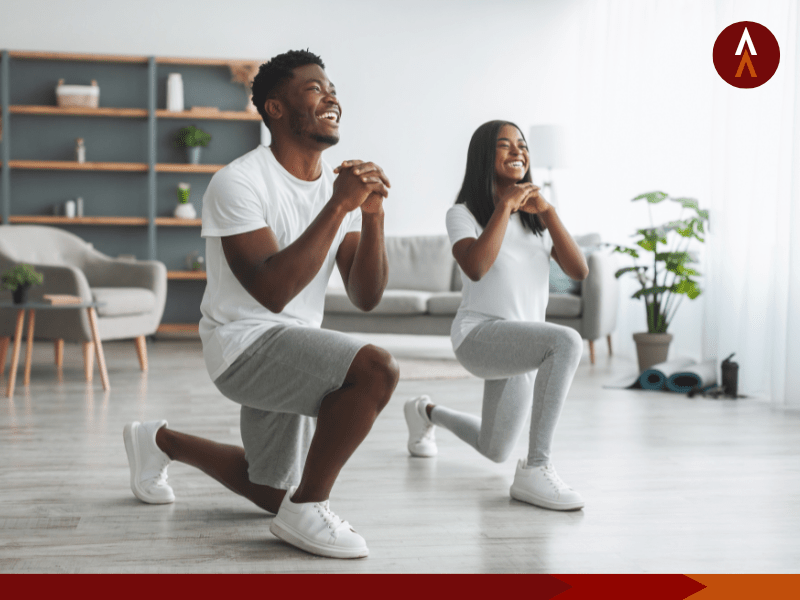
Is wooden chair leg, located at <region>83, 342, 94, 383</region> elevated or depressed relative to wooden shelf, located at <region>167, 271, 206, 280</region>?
depressed

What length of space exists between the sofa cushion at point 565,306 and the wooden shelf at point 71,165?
10.2 ft

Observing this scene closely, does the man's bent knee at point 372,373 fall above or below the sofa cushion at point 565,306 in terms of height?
above

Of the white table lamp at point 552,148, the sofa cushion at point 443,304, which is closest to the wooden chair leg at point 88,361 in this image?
the sofa cushion at point 443,304

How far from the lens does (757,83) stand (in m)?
3.79

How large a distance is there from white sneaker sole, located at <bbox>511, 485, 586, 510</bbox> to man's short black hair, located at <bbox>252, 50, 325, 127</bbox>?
108 centimetres

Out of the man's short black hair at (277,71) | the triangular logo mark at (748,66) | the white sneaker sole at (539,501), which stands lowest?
the white sneaker sole at (539,501)

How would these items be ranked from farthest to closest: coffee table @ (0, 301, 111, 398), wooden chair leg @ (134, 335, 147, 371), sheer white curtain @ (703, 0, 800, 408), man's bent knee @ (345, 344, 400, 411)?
wooden chair leg @ (134, 335, 147, 371), coffee table @ (0, 301, 111, 398), sheer white curtain @ (703, 0, 800, 408), man's bent knee @ (345, 344, 400, 411)

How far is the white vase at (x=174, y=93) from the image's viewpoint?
6070 mm

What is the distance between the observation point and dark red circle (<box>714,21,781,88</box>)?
3.72 meters

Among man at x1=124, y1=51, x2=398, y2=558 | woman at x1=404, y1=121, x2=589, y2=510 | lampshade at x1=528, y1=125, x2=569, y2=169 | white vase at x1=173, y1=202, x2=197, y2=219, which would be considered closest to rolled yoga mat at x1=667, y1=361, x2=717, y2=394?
woman at x1=404, y1=121, x2=589, y2=510

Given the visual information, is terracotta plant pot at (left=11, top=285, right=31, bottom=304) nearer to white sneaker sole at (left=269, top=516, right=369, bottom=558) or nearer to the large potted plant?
white sneaker sole at (left=269, top=516, right=369, bottom=558)

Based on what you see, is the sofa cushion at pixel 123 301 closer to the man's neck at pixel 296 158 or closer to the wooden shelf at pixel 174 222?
the wooden shelf at pixel 174 222

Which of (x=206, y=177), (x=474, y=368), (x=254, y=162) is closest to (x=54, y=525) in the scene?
(x=254, y=162)

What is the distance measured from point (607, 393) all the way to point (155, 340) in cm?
348
